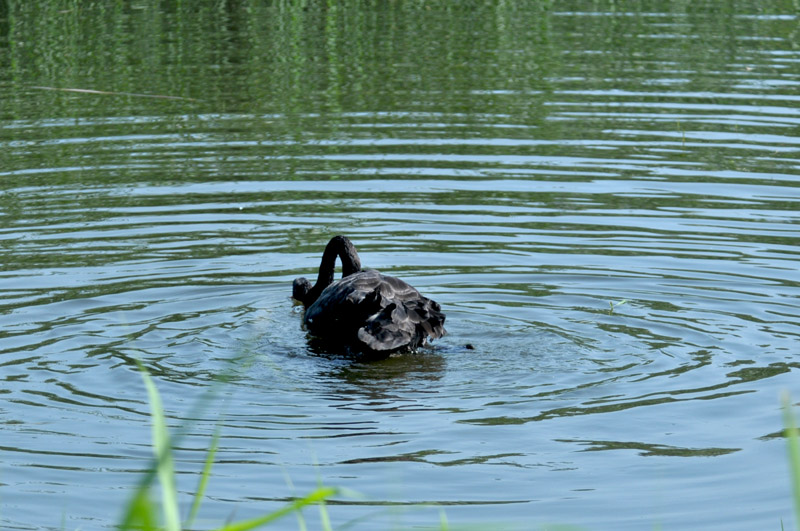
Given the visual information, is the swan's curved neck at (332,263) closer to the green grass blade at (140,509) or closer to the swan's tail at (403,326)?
the swan's tail at (403,326)

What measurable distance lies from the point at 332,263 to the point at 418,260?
2.87ft

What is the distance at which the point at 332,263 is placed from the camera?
9258 millimetres

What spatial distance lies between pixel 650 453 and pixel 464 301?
2.81 meters

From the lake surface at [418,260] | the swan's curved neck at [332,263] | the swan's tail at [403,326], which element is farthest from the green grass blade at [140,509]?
the swan's curved neck at [332,263]

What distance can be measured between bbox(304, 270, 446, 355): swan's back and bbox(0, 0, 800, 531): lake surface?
18 cm

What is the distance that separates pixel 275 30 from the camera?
63.3ft

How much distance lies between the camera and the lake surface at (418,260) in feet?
19.4

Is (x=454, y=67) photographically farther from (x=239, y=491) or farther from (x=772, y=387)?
(x=239, y=491)

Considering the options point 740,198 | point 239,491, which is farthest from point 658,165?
point 239,491

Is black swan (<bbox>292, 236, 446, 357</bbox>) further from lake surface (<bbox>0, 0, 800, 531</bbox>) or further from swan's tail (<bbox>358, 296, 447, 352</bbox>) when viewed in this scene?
lake surface (<bbox>0, 0, 800, 531</bbox>)

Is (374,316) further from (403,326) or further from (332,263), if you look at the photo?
(332,263)

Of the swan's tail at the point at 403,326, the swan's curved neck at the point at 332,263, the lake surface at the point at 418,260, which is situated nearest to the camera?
the lake surface at the point at 418,260

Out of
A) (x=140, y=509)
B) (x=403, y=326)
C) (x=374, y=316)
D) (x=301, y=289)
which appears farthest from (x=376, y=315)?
(x=140, y=509)

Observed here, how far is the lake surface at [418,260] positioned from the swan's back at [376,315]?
18 cm
